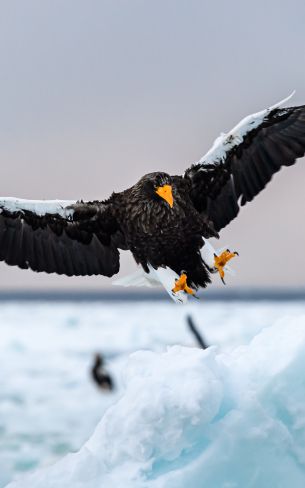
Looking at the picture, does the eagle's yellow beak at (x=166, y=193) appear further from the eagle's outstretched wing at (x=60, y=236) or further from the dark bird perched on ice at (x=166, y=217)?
the eagle's outstretched wing at (x=60, y=236)

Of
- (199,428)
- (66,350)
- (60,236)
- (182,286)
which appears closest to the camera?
(199,428)

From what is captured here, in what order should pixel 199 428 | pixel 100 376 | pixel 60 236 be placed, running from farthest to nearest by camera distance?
pixel 100 376
pixel 60 236
pixel 199 428

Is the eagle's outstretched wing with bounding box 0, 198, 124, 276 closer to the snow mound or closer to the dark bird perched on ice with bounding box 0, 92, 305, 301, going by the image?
the dark bird perched on ice with bounding box 0, 92, 305, 301

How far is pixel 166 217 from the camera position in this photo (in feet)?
18.7

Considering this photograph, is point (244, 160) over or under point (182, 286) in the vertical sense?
over

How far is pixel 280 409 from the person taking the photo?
4977 mm

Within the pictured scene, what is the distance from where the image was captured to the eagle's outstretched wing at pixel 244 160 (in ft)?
19.5

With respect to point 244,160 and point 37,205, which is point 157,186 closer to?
point 244,160

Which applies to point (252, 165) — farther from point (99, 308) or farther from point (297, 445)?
point (99, 308)

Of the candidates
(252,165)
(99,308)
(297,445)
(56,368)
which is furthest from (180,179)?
(99,308)

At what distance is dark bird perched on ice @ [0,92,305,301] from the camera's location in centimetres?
578

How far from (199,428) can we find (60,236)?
233cm

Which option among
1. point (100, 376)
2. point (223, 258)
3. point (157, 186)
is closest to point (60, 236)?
point (157, 186)

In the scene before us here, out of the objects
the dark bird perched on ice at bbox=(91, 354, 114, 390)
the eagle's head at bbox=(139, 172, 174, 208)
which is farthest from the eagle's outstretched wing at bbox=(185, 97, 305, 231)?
the dark bird perched on ice at bbox=(91, 354, 114, 390)
